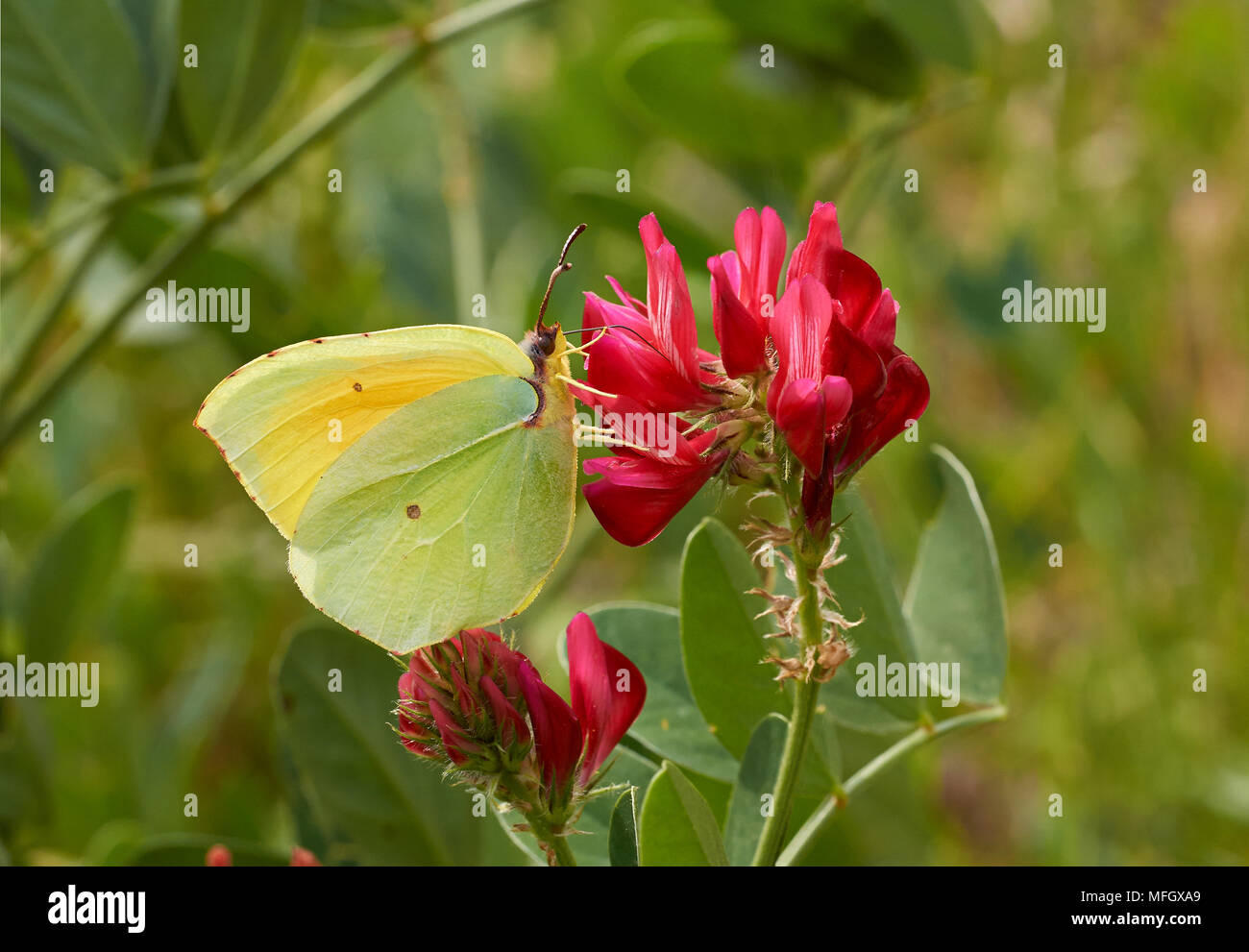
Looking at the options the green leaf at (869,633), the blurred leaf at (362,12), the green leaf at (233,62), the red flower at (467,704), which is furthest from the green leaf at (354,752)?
the blurred leaf at (362,12)

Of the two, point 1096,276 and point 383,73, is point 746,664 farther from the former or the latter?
point 1096,276

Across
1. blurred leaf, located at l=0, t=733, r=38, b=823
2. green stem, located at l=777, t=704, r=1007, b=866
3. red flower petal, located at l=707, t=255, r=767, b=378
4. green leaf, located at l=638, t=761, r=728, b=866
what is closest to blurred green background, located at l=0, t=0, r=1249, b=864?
blurred leaf, located at l=0, t=733, r=38, b=823

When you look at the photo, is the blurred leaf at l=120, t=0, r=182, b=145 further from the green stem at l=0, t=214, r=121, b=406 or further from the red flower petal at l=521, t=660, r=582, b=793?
the red flower petal at l=521, t=660, r=582, b=793

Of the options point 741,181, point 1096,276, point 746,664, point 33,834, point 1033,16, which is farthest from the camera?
point 1096,276

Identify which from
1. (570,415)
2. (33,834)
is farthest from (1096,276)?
(33,834)

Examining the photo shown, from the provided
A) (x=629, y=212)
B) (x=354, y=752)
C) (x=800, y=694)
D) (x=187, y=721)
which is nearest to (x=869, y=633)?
(x=800, y=694)

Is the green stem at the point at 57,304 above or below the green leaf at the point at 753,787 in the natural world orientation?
above

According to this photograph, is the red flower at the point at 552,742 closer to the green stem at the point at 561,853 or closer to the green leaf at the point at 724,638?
the green stem at the point at 561,853
